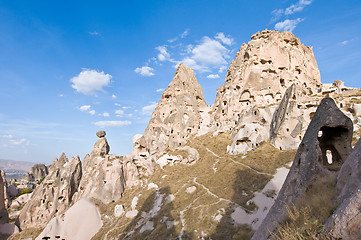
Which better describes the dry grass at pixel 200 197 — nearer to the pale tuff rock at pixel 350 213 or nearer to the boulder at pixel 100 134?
the pale tuff rock at pixel 350 213

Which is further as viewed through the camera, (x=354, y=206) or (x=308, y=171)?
(x=308, y=171)

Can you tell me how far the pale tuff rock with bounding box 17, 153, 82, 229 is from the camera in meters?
28.3

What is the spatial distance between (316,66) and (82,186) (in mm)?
60300

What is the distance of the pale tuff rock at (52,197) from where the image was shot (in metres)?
28.3

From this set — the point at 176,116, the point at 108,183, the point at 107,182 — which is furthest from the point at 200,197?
the point at 176,116

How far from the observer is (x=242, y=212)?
45.2 ft

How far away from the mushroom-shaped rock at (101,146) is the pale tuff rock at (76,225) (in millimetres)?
14461

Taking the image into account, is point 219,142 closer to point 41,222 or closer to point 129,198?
point 129,198

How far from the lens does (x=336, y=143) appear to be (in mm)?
7488

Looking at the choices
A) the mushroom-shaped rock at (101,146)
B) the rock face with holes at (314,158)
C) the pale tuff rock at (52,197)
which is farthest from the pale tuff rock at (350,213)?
the mushroom-shaped rock at (101,146)

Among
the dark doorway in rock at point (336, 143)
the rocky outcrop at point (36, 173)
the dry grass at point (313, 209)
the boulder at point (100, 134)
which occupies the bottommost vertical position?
the rocky outcrop at point (36, 173)

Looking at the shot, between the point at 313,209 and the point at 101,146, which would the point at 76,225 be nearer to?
the point at 101,146

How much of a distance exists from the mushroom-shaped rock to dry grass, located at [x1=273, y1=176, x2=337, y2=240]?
36617mm

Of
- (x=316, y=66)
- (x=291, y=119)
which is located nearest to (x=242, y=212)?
(x=291, y=119)
